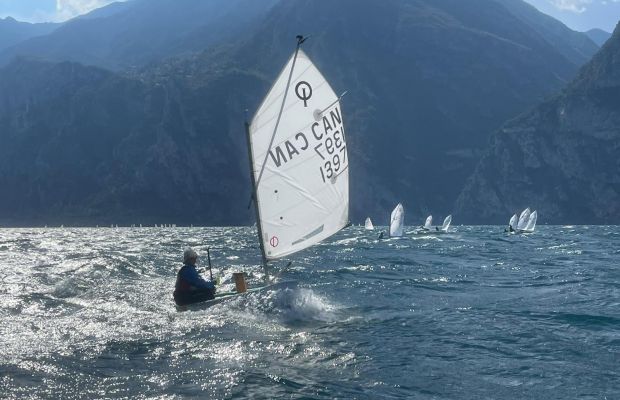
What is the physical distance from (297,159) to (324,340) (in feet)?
24.8

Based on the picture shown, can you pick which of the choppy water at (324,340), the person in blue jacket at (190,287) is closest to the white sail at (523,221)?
the choppy water at (324,340)

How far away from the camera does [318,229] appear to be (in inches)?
886

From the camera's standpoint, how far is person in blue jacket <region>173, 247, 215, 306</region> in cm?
1998

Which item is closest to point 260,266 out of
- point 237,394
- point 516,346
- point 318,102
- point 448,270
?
point 448,270

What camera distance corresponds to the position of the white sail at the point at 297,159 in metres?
20.3

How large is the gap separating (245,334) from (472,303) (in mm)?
8687

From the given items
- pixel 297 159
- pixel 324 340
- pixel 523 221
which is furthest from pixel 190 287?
pixel 523 221

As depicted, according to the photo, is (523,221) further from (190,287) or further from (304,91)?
(190,287)

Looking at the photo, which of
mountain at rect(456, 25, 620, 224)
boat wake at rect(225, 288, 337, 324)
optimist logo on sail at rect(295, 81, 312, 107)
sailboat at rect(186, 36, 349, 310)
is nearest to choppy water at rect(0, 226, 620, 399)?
boat wake at rect(225, 288, 337, 324)

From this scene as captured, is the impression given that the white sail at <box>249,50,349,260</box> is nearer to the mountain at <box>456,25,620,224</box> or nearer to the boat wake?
the boat wake

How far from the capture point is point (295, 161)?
21.0 meters

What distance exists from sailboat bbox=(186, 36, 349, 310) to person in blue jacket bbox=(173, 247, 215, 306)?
1.59ft

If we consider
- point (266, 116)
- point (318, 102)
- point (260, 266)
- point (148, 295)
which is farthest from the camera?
point (260, 266)

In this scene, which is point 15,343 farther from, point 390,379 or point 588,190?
point 588,190
